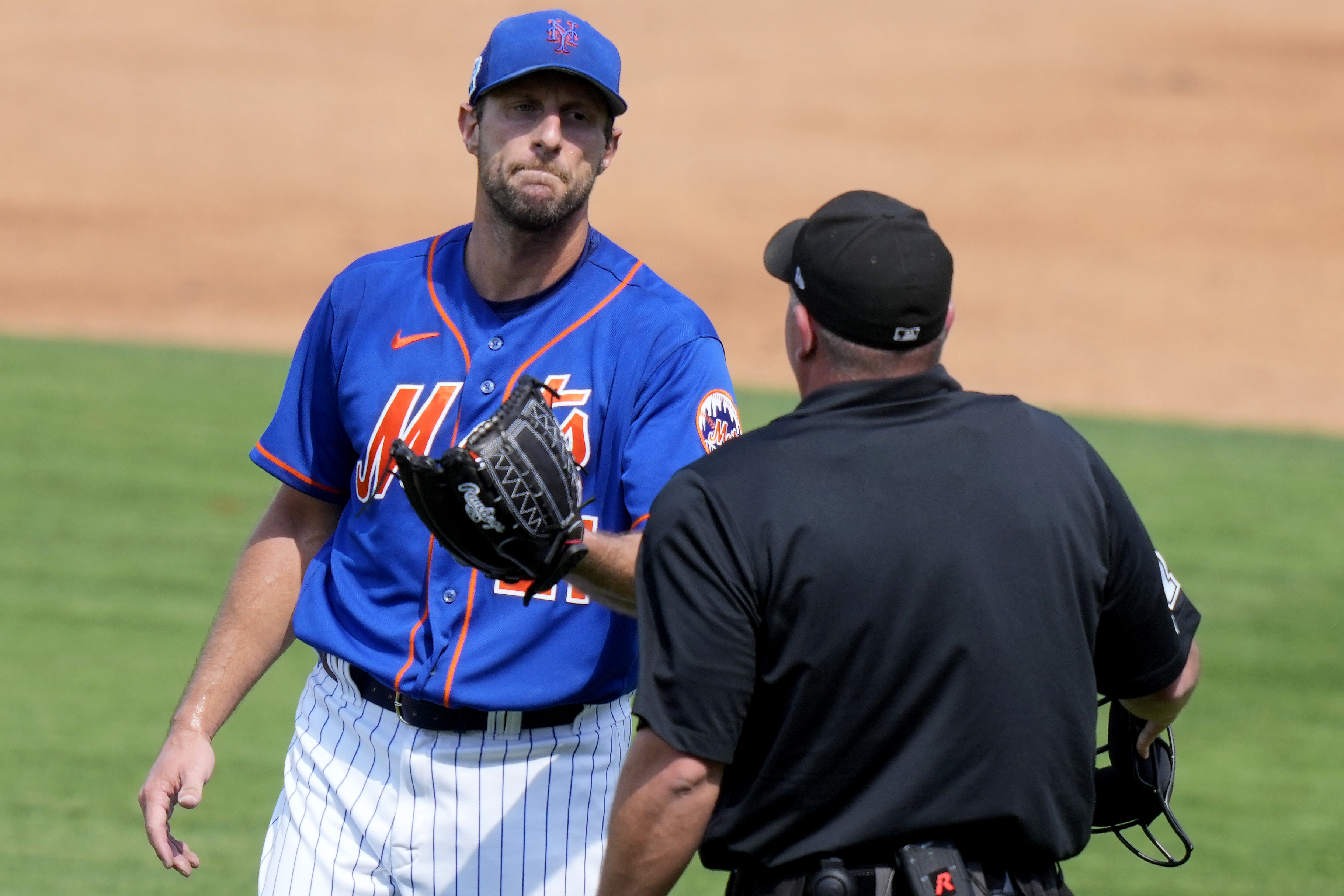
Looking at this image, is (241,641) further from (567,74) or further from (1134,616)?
(1134,616)

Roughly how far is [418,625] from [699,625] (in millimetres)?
845

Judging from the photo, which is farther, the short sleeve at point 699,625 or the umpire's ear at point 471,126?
the umpire's ear at point 471,126

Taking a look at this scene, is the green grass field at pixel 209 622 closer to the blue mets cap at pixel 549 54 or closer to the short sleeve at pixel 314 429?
the short sleeve at pixel 314 429

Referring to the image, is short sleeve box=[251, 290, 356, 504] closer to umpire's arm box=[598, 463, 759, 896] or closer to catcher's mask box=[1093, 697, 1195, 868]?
umpire's arm box=[598, 463, 759, 896]

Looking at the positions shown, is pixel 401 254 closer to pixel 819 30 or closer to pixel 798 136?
pixel 798 136

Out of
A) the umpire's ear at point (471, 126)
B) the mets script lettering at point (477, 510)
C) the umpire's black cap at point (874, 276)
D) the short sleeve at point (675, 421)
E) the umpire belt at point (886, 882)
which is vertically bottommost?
the umpire belt at point (886, 882)

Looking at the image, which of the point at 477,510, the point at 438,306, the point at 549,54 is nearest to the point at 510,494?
the point at 477,510

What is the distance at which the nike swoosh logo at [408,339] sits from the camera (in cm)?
304

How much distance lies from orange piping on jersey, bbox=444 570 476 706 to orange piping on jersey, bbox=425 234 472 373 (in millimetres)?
262

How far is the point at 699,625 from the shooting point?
2.24 metres

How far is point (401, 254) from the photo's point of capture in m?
3.20

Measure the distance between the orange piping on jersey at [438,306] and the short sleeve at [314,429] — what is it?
0.18m

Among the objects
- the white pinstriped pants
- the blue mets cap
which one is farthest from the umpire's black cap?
the white pinstriped pants

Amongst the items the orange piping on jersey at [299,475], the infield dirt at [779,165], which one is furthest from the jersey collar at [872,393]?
the infield dirt at [779,165]
